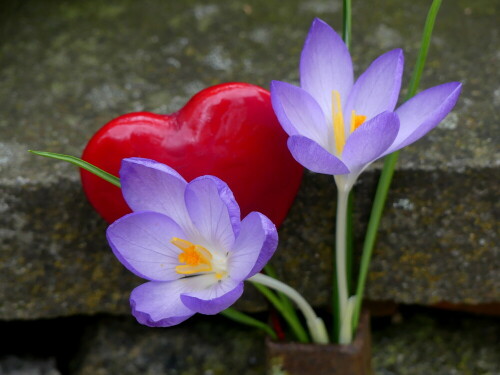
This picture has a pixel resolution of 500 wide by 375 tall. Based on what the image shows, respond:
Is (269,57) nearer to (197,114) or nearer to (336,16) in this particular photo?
(336,16)

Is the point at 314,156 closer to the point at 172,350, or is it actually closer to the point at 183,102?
the point at 183,102

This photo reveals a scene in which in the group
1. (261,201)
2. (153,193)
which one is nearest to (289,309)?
(261,201)

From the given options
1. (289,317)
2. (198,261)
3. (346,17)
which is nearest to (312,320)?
(289,317)

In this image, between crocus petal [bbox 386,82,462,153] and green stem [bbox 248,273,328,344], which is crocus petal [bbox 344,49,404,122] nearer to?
crocus petal [bbox 386,82,462,153]

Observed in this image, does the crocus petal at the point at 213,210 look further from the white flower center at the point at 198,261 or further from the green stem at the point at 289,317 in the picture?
the green stem at the point at 289,317

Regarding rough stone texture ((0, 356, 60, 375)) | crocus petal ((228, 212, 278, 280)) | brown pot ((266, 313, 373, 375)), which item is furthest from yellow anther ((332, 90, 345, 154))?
rough stone texture ((0, 356, 60, 375))

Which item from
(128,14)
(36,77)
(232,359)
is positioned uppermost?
(128,14)

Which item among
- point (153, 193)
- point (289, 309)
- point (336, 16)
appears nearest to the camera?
point (153, 193)
